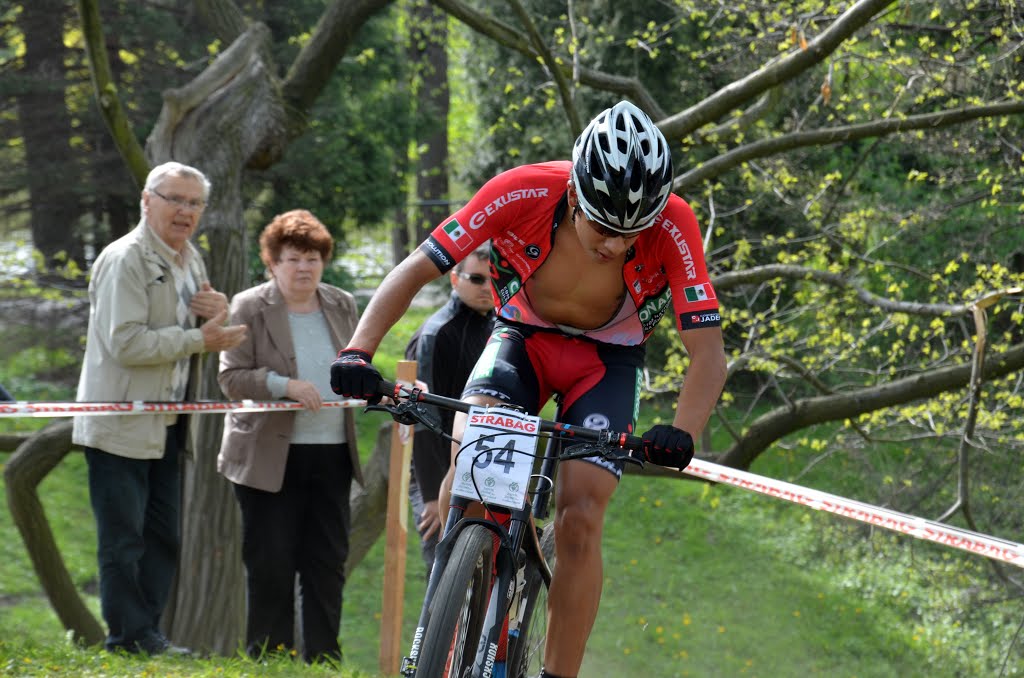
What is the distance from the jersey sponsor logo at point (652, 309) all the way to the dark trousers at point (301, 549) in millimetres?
2221

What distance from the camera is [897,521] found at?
4719 millimetres

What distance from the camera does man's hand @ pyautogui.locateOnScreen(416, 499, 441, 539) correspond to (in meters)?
5.12

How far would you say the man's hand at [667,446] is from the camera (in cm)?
325

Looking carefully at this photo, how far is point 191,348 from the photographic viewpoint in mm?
5574

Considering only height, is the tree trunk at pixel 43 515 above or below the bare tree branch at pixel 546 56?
below

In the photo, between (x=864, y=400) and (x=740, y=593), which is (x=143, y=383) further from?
(x=740, y=593)

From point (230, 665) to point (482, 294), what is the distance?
1.95 meters

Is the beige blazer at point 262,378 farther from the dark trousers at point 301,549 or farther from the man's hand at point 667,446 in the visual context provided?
the man's hand at point 667,446

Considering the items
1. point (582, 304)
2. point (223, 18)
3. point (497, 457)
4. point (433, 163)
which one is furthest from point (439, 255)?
point (433, 163)

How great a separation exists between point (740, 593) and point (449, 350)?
1120 cm

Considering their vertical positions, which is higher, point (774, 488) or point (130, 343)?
point (130, 343)

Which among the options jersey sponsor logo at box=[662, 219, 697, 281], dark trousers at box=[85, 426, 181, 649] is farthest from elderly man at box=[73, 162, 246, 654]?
jersey sponsor logo at box=[662, 219, 697, 281]

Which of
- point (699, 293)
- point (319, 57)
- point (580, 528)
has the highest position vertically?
point (319, 57)

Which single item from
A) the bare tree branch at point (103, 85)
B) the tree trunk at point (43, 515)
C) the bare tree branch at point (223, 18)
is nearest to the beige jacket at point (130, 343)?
the bare tree branch at point (103, 85)
